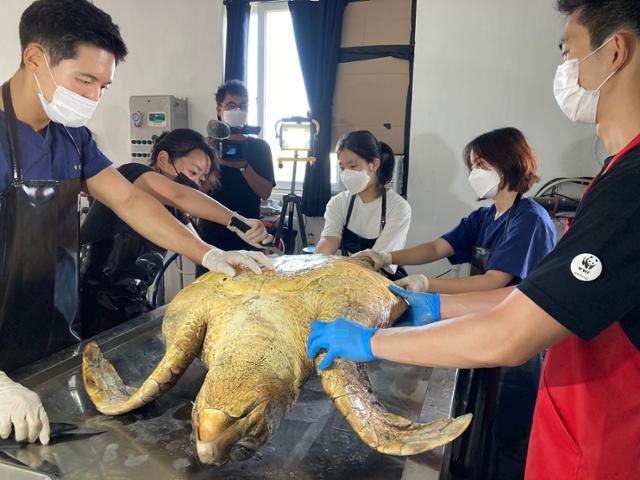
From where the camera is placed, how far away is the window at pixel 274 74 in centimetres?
431

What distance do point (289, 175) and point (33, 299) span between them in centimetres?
333

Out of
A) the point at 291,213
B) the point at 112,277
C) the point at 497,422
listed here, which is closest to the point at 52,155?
the point at 112,277

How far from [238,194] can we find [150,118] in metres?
1.80

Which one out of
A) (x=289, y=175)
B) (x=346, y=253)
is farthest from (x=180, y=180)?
(x=289, y=175)

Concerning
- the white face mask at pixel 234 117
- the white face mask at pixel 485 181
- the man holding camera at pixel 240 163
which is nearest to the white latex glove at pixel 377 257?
the white face mask at pixel 485 181

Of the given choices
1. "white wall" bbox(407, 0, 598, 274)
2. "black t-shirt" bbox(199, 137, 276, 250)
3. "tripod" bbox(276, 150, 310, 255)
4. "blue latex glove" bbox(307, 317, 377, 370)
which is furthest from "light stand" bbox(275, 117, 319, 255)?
"blue latex glove" bbox(307, 317, 377, 370)

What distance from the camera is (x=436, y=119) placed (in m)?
3.58

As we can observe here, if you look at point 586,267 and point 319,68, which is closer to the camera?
point 586,267

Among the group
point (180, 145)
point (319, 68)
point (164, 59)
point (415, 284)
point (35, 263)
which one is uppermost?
point (164, 59)

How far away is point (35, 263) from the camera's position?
1.36 meters

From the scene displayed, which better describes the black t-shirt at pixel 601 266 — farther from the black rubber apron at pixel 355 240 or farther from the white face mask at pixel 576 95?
the black rubber apron at pixel 355 240

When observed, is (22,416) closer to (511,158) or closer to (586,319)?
(586,319)

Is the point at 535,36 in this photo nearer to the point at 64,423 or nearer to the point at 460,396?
the point at 460,396

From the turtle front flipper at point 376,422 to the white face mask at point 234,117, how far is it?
232 centimetres
